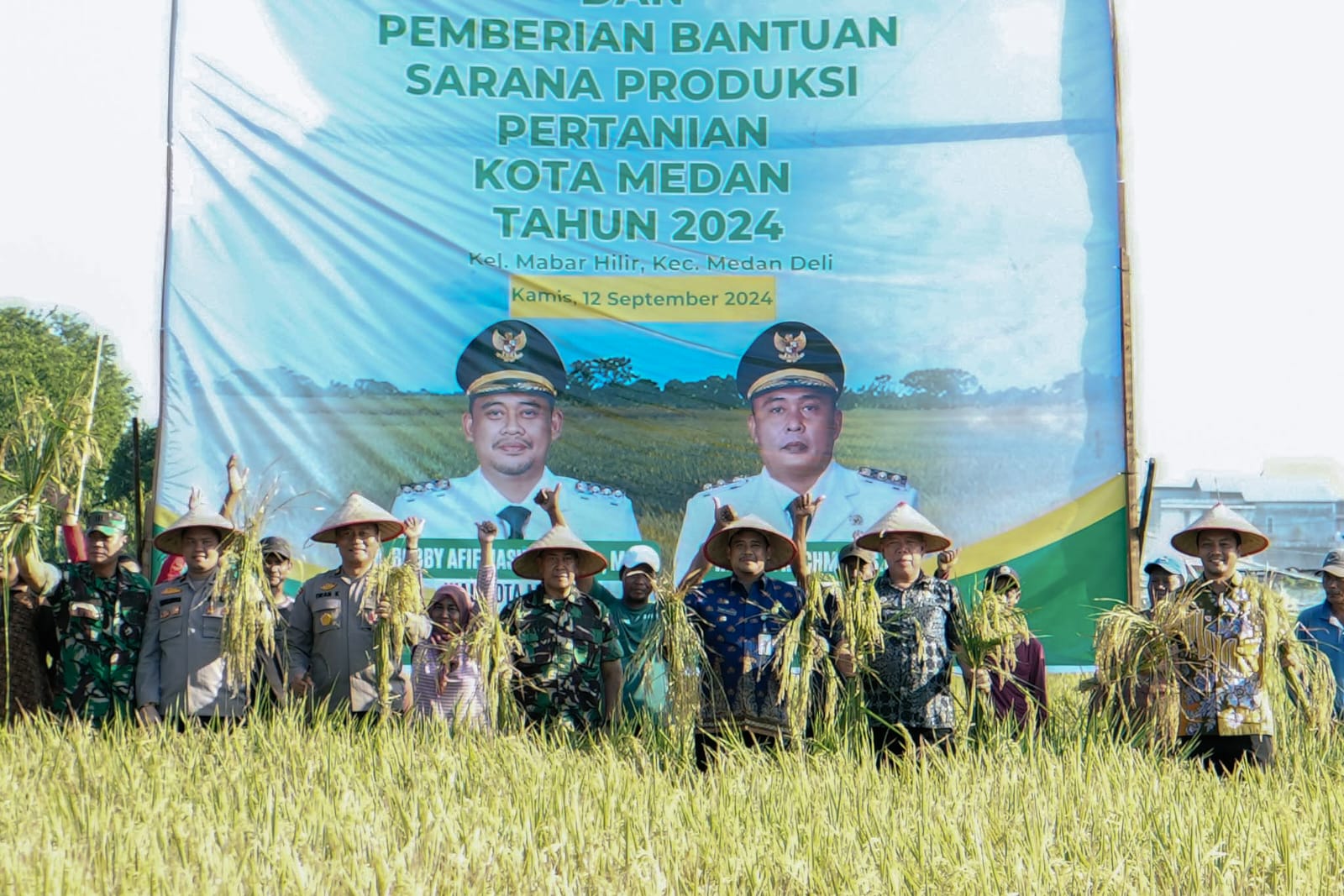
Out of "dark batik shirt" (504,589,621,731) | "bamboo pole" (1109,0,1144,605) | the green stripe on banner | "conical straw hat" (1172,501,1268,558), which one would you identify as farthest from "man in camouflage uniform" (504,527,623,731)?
"bamboo pole" (1109,0,1144,605)

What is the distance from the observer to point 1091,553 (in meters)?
8.36

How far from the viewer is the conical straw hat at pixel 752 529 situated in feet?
19.6

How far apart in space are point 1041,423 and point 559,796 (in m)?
4.64

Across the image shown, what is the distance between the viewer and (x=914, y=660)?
5.80 metres

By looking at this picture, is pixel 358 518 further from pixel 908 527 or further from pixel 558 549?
pixel 908 527

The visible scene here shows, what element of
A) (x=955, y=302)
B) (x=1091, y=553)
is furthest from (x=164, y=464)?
(x=1091, y=553)

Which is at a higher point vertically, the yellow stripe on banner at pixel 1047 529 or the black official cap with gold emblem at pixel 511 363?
the black official cap with gold emblem at pixel 511 363

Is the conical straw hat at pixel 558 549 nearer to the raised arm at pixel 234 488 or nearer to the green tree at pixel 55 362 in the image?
the raised arm at pixel 234 488

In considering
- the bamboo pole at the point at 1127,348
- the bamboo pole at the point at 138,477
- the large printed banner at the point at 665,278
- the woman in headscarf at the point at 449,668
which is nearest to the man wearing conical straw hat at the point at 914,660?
the woman in headscarf at the point at 449,668

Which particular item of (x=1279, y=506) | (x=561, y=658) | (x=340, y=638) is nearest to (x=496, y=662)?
(x=561, y=658)

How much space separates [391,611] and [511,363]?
286 centimetres

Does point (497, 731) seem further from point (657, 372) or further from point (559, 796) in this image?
point (657, 372)

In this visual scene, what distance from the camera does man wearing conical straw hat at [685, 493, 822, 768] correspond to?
18.9 feet

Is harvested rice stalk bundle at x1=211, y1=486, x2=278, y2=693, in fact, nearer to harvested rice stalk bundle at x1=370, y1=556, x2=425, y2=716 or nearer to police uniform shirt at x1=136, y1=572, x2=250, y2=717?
police uniform shirt at x1=136, y1=572, x2=250, y2=717
